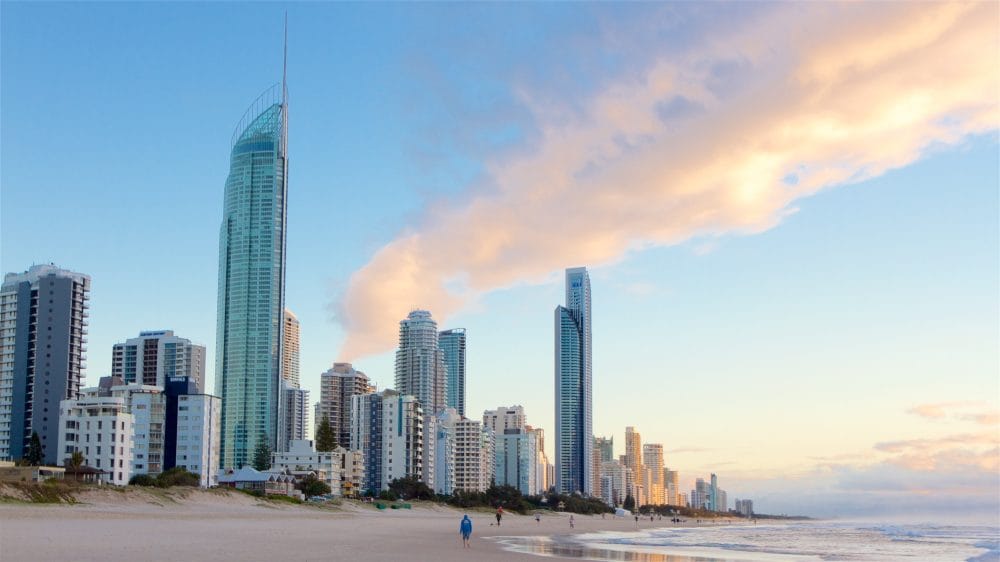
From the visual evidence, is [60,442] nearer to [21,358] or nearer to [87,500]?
[21,358]

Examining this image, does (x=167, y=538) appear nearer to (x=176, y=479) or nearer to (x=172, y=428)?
(x=176, y=479)

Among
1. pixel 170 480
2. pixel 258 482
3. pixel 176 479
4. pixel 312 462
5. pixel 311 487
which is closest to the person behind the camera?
pixel 170 480

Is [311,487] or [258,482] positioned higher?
[258,482]

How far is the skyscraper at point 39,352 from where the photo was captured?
6265 inches

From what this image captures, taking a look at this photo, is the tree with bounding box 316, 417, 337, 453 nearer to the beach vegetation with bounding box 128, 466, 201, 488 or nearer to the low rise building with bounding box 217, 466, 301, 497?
the low rise building with bounding box 217, 466, 301, 497

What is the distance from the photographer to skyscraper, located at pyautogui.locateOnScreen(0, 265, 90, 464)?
522ft

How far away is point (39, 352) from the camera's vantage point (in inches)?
6403

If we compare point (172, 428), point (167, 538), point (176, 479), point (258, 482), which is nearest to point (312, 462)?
point (172, 428)

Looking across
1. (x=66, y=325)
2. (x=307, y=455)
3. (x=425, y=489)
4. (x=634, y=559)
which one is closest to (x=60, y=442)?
(x=66, y=325)

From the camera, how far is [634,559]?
172 feet

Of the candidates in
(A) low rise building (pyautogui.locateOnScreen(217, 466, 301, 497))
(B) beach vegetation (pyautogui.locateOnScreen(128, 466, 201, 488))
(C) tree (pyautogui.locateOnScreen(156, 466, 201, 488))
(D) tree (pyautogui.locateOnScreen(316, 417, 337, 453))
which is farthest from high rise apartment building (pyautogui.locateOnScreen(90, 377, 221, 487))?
(C) tree (pyautogui.locateOnScreen(156, 466, 201, 488))

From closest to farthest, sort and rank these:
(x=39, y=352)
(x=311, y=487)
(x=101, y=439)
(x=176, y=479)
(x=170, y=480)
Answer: (x=170, y=480)
(x=176, y=479)
(x=101, y=439)
(x=311, y=487)
(x=39, y=352)

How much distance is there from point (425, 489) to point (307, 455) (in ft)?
75.7

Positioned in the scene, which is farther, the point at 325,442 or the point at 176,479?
the point at 325,442
